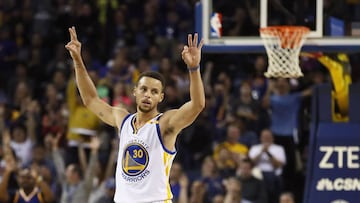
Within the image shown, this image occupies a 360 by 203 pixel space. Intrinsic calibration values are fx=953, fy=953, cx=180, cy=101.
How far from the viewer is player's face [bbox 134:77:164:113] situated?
7.62m

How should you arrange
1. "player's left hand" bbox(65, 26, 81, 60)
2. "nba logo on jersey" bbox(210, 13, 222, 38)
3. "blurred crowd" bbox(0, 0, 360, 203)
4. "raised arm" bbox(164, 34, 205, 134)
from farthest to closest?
"blurred crowd" bbox(0, 0, 360, 203)
"nba logo on jersey" bbox(210, 13, 222, 38)
"player's left hand" bbox(65, 26, 81, 60)
"raised arm" bbox(164, 34, 205, 134)

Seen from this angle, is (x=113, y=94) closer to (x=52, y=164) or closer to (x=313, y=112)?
(x=52, y=164)

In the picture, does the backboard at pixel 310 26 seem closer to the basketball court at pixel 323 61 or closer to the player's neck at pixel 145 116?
the basketball court at pixel 323 61

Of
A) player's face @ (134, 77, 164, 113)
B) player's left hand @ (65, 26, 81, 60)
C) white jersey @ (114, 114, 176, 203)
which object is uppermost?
player's left hand @ (65, 26, 81, 60)

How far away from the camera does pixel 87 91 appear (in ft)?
26.9

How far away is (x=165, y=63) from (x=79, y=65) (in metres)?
7.01

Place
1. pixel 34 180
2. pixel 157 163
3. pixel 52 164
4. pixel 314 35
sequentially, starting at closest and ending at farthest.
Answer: pixel 157 163 → pixel 314 35 → pixel 34 180 → pixel 52 164

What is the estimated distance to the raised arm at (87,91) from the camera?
26.5ft

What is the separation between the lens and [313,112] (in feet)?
34.7

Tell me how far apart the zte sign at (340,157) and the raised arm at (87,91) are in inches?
119

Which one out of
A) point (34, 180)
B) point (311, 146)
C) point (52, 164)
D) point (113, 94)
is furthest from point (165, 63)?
point (311, 146)

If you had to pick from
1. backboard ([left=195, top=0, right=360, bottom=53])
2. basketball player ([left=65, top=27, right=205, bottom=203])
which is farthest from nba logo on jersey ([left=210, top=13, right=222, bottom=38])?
basketball player ([left=65, top=27, right=205, bottom=203])

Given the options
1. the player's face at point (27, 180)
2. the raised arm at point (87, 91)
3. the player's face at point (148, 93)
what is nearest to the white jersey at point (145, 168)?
the player's face at point (148, 93)

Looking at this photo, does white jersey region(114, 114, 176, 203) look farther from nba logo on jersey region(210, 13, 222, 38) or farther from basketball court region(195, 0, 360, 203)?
nba logo on jersey region(210, 13, 222, 38)
